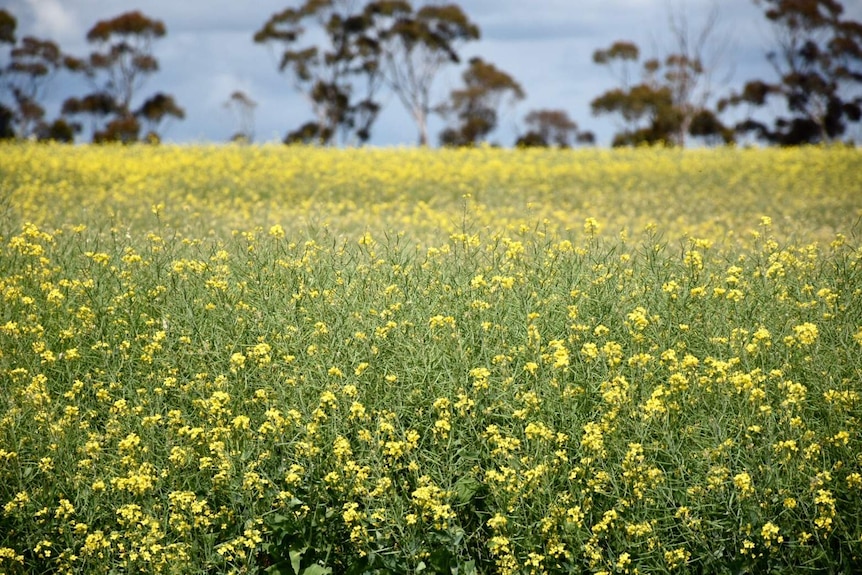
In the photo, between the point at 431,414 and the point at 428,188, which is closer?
the point at 431,414

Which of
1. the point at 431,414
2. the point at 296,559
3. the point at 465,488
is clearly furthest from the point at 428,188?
the point at 296,559

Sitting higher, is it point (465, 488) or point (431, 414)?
point (431, 414)

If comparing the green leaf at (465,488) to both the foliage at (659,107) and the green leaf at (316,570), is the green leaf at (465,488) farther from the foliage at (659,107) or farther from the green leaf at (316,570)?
the foliage at (659,107)

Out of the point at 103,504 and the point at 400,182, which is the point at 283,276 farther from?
the point at 400,182

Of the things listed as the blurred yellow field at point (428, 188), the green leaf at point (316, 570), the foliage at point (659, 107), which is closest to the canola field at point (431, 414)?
the green leaf at point (316, 570)

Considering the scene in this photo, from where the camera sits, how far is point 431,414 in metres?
5.38

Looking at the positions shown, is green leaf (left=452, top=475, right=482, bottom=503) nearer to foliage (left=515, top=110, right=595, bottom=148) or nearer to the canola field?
the canola field

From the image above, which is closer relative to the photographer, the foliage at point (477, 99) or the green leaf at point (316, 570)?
the green leaf at point (316, 570)

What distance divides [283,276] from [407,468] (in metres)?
2.11

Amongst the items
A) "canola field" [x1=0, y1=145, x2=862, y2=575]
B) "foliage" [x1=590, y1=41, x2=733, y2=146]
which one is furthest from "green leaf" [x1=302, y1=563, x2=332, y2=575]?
"foliage" [x1=590, y1=41, x2=733, y2=146]

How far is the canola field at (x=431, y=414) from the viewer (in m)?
4.76

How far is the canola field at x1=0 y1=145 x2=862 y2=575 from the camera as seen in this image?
4.76m

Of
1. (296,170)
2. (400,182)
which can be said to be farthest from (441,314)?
(296,170)

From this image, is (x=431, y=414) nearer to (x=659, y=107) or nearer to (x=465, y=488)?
(x=465, y=488)
